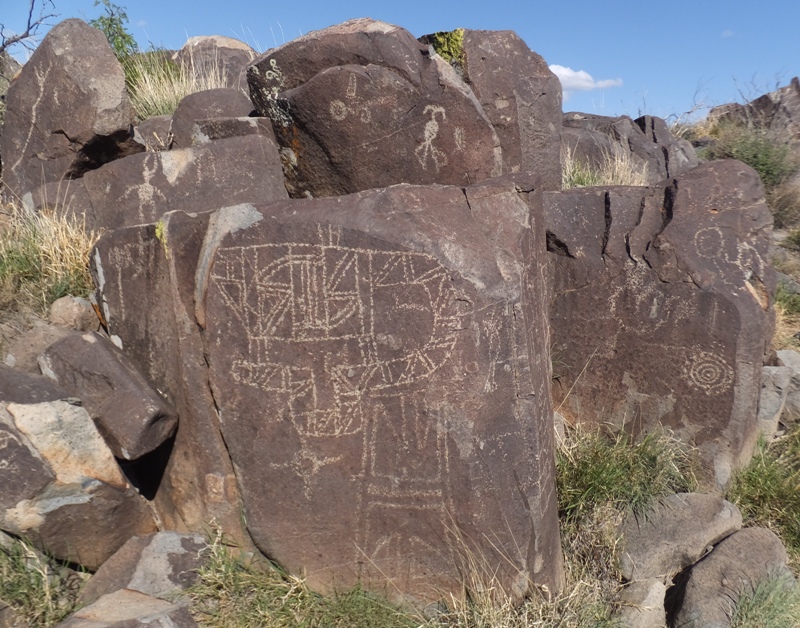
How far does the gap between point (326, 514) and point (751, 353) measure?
A: 6.99ft

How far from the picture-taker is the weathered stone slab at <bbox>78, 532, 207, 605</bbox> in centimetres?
281

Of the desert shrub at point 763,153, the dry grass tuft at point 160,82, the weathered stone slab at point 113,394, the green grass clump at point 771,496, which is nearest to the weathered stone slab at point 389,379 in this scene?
the weathered stone slab at point 113,394

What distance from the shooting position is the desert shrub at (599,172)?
21.5 ft

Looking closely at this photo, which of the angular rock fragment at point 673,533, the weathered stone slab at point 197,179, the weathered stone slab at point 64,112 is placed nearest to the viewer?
the angular rock fragment at point 673,533

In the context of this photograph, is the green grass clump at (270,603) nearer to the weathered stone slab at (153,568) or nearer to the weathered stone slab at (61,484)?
the weathered stone slab at (153,568)

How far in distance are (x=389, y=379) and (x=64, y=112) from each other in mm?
2963

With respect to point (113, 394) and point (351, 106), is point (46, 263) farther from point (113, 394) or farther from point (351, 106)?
point (351, 106)

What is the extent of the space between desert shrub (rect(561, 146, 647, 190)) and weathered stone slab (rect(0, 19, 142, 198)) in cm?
345

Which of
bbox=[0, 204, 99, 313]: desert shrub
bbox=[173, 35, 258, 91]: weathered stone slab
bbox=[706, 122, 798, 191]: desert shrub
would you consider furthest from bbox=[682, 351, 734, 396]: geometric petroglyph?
bbox=[173, 35, 258, 91]: weathered stone slab

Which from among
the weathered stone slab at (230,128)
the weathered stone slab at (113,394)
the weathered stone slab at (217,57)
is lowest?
the weathered stone slab at (113,394)

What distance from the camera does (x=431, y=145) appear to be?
373 cm

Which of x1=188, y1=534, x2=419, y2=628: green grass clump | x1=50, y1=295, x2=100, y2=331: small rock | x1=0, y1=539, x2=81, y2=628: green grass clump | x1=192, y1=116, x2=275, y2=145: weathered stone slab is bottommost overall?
x1=188, y1=534, x2=419, y2=628: green grass clump

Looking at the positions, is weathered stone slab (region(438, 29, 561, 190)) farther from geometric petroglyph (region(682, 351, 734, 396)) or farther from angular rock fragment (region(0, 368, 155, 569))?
angular rock fragment (region(0, 368, 155, 569))

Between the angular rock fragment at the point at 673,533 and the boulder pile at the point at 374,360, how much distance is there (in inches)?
2.1
